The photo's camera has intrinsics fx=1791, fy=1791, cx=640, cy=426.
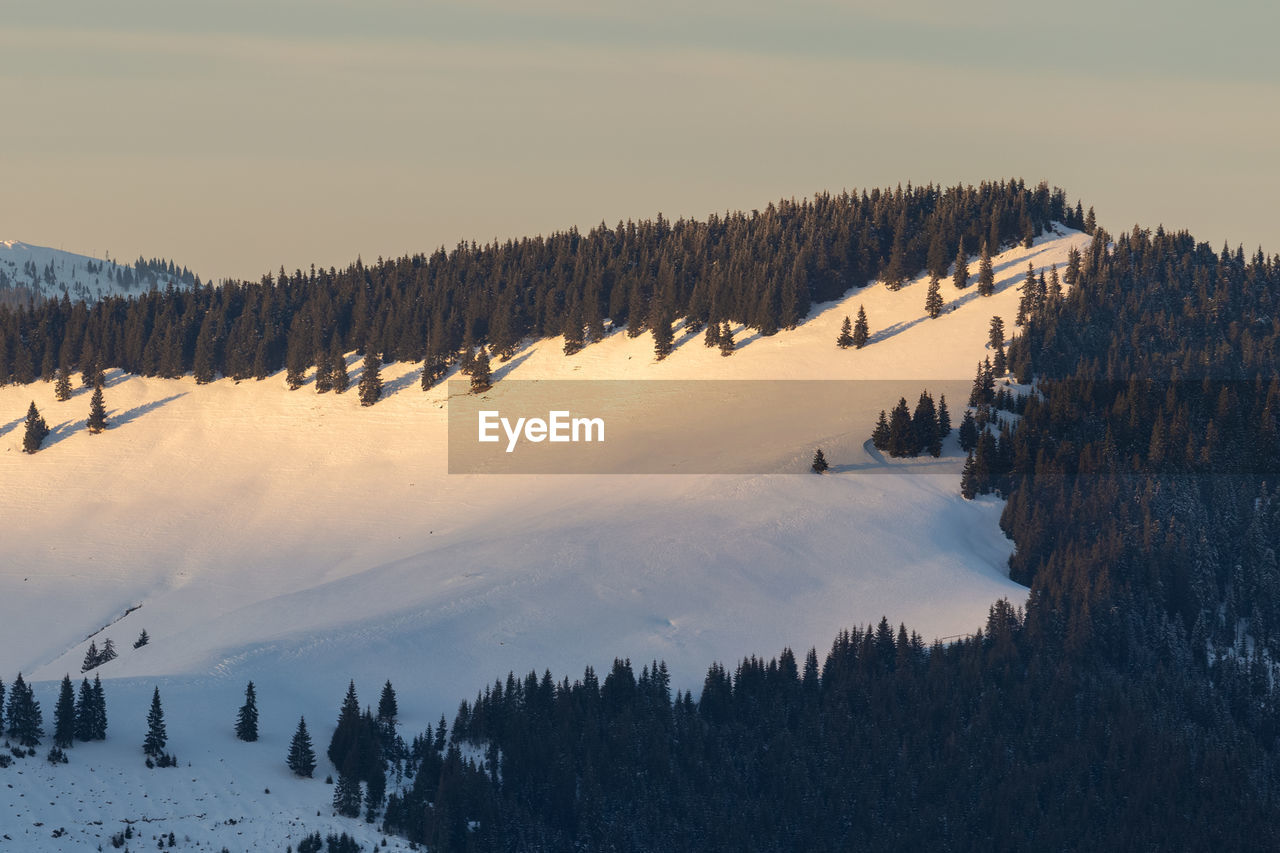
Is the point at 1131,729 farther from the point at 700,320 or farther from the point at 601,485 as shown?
the point at 700,320

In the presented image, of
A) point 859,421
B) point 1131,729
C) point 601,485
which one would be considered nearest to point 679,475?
point 601,485

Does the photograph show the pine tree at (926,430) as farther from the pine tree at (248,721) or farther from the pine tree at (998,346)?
the pine tree at (248,721)

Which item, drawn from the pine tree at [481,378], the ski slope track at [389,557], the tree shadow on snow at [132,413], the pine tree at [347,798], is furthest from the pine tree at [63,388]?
the pine tree at [347,798]

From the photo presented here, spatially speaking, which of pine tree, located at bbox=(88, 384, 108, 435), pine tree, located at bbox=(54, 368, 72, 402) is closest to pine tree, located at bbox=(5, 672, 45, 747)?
pine tree, located at bbox=(88, 384, 108, 435)

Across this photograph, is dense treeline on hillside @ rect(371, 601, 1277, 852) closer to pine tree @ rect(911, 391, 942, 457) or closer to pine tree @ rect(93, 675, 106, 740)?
pine tree @ rect(93, 675, 106, 740)

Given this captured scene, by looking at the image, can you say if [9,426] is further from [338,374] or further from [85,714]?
[85,714]

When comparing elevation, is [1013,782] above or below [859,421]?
below

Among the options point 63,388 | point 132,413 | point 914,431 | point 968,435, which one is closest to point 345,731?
point 914,431
